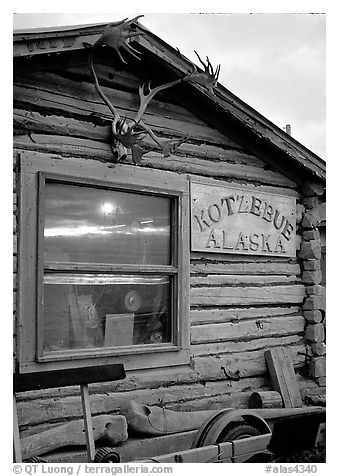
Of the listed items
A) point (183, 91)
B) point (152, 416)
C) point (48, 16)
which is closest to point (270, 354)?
point (152, 416)

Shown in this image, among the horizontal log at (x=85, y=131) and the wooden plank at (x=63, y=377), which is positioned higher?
the horizontal log at (x=85, y=131)

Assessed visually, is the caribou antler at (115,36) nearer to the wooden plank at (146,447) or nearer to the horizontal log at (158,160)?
the horizontal log at (158,160)

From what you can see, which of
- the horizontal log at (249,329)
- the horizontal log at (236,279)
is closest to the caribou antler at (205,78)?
the horizontal log at (236,279)

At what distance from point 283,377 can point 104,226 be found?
265 cm

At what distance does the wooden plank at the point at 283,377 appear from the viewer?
651cm

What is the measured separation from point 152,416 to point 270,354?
1.69 meters

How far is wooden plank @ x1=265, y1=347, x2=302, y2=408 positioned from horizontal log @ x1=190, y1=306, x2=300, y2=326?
42 cm

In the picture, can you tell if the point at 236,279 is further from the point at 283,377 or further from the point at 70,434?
the point at 70,434

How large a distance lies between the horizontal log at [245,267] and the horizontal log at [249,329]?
52 cm

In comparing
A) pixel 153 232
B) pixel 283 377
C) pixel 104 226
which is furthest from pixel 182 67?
pixel 283 377

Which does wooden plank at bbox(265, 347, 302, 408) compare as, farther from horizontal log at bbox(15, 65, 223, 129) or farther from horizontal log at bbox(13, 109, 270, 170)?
horizontal log at bbox(15, 65, 223, 129)

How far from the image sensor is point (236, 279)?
645 centimetres

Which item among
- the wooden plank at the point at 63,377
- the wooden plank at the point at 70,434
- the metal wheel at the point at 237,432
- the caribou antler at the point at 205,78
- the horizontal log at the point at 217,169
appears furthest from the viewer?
the horizontal log at the point at 217,169

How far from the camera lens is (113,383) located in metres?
5.48
